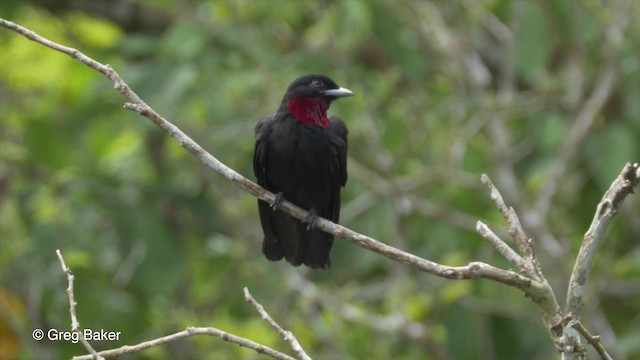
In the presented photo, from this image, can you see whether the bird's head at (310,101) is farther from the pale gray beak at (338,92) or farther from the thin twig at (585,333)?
the thin twig at (585,333)

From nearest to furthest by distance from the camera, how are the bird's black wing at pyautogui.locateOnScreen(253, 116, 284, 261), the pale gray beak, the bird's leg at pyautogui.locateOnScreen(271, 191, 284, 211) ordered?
1. the bird's leg at pyautogui.locateOnScreen(271, 191, 284, 211)
2. the bird's black wing at pyautogui.locateOnScreen(253, 116, 284, 261)
3. the pale gray beak

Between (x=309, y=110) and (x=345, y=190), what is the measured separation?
2352 mm

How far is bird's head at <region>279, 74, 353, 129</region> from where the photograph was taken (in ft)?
16.0

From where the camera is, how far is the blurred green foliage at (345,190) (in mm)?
6496

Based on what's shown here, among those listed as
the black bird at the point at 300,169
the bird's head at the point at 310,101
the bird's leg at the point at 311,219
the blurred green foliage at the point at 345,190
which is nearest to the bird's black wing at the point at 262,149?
the black bird at the point at 300,169

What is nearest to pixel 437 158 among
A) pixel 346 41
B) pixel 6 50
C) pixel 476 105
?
pixel 476 105

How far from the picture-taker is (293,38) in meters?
7.82

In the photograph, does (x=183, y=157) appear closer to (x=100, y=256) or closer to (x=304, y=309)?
(x=100, y=256)

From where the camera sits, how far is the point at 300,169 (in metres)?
4.77

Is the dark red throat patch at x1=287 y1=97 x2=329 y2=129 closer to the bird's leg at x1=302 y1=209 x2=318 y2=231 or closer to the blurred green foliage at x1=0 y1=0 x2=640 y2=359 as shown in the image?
the bird's leg at x1=302 y1=209 x2=318 y2=231

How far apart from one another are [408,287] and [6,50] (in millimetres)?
2723

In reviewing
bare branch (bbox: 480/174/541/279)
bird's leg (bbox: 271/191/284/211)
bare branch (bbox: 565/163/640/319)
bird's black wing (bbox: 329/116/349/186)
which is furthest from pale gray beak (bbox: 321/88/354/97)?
bare branch (bbox: 565/163/640/319)

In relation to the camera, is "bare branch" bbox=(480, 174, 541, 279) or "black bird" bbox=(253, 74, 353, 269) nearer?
"bare branch" bbox=(480, 174, 541, 279)

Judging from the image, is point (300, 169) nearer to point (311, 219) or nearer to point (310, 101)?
point (310, 101)
